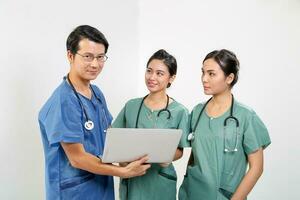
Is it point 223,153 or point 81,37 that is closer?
point 81,37

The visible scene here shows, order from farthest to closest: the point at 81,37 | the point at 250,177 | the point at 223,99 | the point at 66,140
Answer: the point at 223,99 < the point at 250,177 < the point at 81,37 < the point at 66,140

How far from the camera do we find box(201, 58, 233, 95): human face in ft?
4.97

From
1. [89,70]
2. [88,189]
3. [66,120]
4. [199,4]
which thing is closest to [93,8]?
[199,4]

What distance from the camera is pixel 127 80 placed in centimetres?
260

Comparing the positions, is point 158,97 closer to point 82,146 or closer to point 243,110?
point 243,110

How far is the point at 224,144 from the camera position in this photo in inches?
57.6

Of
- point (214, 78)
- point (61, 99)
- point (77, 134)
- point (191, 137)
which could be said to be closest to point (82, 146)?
point (77, 134)

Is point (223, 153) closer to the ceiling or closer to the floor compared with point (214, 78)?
closer to the floor

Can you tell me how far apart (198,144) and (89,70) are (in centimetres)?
61

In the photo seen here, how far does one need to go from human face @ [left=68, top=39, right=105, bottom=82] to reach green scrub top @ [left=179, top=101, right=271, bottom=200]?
23.2 inches

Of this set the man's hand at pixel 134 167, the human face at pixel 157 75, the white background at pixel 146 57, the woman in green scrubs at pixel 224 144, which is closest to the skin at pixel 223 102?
the woman in green scrubs at pixel 224 144

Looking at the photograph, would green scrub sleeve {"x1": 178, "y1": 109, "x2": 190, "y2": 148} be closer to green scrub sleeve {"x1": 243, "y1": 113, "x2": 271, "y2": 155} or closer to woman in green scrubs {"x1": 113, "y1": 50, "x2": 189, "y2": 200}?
woman in green scrubs {"x1": 113, "y1": 50, "x2": 189, "y2": 200}

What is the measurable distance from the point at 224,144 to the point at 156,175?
41 cm

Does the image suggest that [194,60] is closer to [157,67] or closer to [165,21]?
[165,21]
